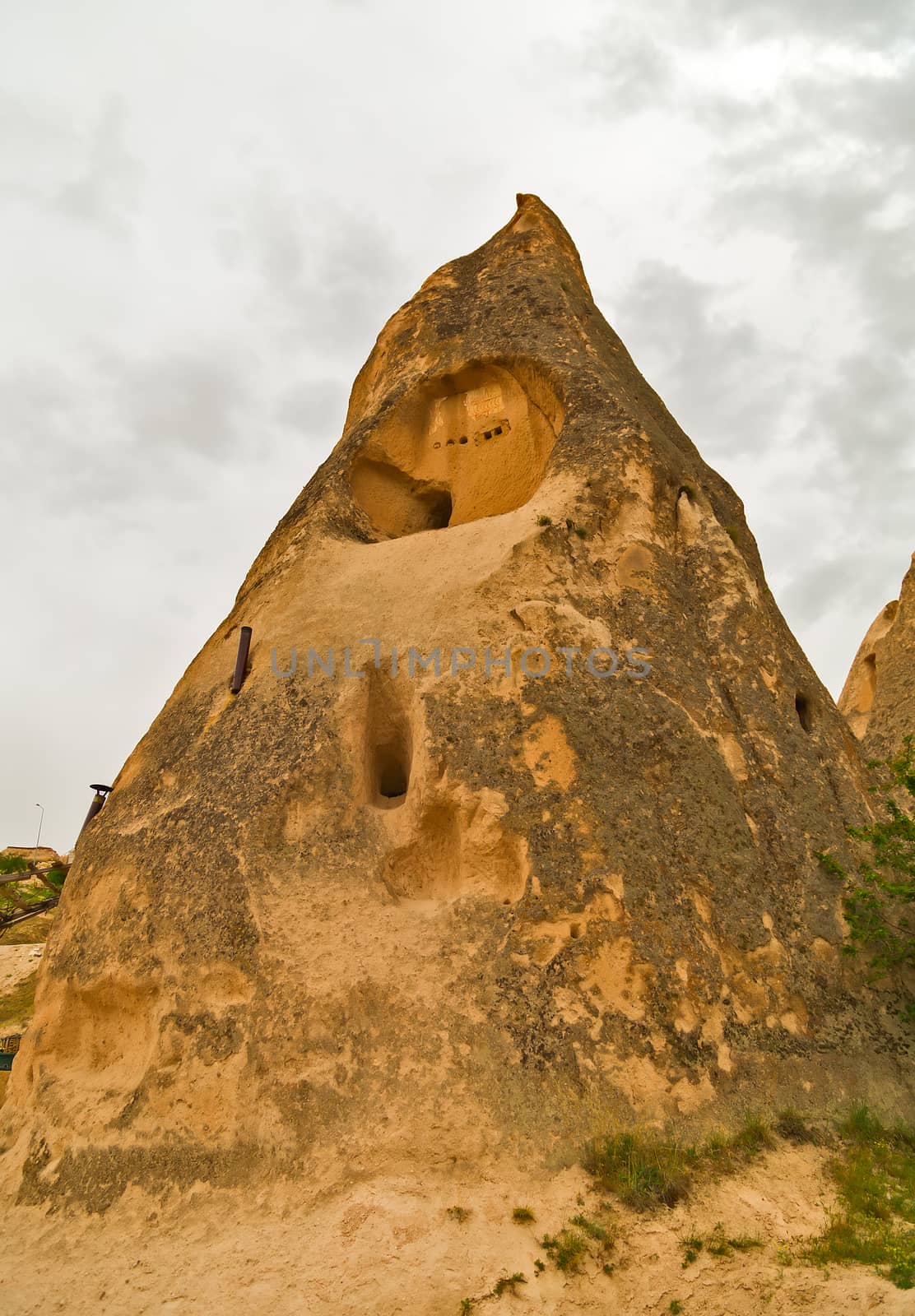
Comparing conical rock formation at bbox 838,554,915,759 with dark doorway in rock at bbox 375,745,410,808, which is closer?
dark doorway in rock at bbox 375,745,410,808

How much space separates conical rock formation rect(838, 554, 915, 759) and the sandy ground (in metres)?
Result: 9.42

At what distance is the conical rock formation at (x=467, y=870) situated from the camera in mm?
5367

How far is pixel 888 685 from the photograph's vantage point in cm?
1398

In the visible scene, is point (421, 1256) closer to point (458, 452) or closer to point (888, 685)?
point (458, 452)

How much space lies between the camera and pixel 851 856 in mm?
6828

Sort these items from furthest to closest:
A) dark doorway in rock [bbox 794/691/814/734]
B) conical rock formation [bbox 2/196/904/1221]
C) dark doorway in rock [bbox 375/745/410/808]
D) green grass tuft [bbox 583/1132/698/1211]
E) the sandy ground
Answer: dark doorway in rock [bbox 794/691/814/734]
dark doorway in rock [bbox 375/745/410/808]
conical rock formation [bbox 2/196/904/1221]
green grass tuft [bbox 583/1132/698/1211]
the sandy ground

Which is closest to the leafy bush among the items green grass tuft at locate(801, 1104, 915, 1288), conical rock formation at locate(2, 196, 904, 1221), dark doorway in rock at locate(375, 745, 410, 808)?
conical rock formation at locate(2, 196, 904, 1221)

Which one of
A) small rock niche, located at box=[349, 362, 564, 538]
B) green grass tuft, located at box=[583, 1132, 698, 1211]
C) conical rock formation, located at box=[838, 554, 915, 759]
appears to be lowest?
green grass tuft, located at box=[583, 1132, 698, 1211]

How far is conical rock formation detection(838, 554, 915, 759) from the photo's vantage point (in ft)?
43.2

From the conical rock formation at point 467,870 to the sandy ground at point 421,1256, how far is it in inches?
8.5

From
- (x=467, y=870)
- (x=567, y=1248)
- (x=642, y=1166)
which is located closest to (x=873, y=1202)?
(x=642, y=1166)

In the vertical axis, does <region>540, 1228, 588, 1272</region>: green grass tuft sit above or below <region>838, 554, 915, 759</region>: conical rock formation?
below

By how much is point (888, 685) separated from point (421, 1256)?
1225 cm

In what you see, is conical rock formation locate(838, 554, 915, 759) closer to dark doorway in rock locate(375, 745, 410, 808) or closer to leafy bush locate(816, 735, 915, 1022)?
leafy bush locate(816, 735, 915, 1022)
